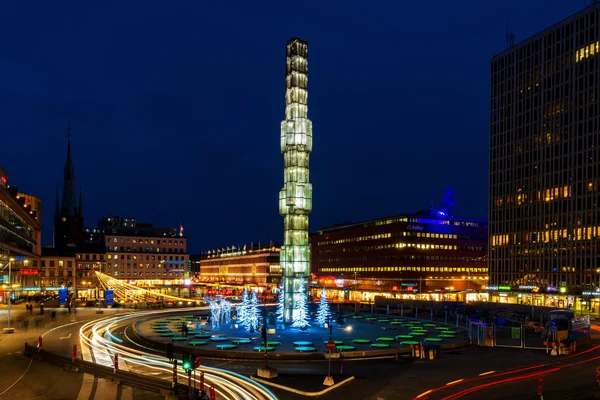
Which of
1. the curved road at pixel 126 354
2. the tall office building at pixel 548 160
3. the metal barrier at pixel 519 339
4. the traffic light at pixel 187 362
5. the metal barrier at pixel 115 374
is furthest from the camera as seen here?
the tall office building at pixel 548 160

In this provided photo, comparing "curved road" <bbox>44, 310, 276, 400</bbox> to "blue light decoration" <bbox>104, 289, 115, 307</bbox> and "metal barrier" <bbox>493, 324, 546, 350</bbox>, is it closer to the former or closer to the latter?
"metal barrier" <bbox>493, 324, 546, 350</bbox>

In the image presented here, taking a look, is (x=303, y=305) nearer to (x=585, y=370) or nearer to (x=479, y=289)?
(x=585, y=370)

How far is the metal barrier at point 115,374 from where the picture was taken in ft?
104

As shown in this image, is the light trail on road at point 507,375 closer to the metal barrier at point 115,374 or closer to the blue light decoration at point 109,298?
the metal barrier at point 115,374

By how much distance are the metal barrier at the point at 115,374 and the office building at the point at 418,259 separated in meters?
124

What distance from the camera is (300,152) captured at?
2911 inches

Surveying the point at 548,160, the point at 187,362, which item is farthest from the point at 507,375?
the point at 548,160

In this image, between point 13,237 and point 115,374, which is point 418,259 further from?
point 115,374

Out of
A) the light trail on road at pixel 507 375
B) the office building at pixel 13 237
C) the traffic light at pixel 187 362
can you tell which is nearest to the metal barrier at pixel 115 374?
the traffic light at pixel 187 362

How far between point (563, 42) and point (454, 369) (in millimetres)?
113844

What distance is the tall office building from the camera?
125438mm

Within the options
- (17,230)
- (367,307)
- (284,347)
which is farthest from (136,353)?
(17,230)

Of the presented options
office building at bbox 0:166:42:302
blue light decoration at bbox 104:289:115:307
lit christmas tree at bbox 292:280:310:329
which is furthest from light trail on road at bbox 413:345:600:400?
blue light decoration at bbox 104:289:115:307

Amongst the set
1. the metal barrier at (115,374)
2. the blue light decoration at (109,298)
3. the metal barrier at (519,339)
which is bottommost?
the blue light decoration at (109,298)
